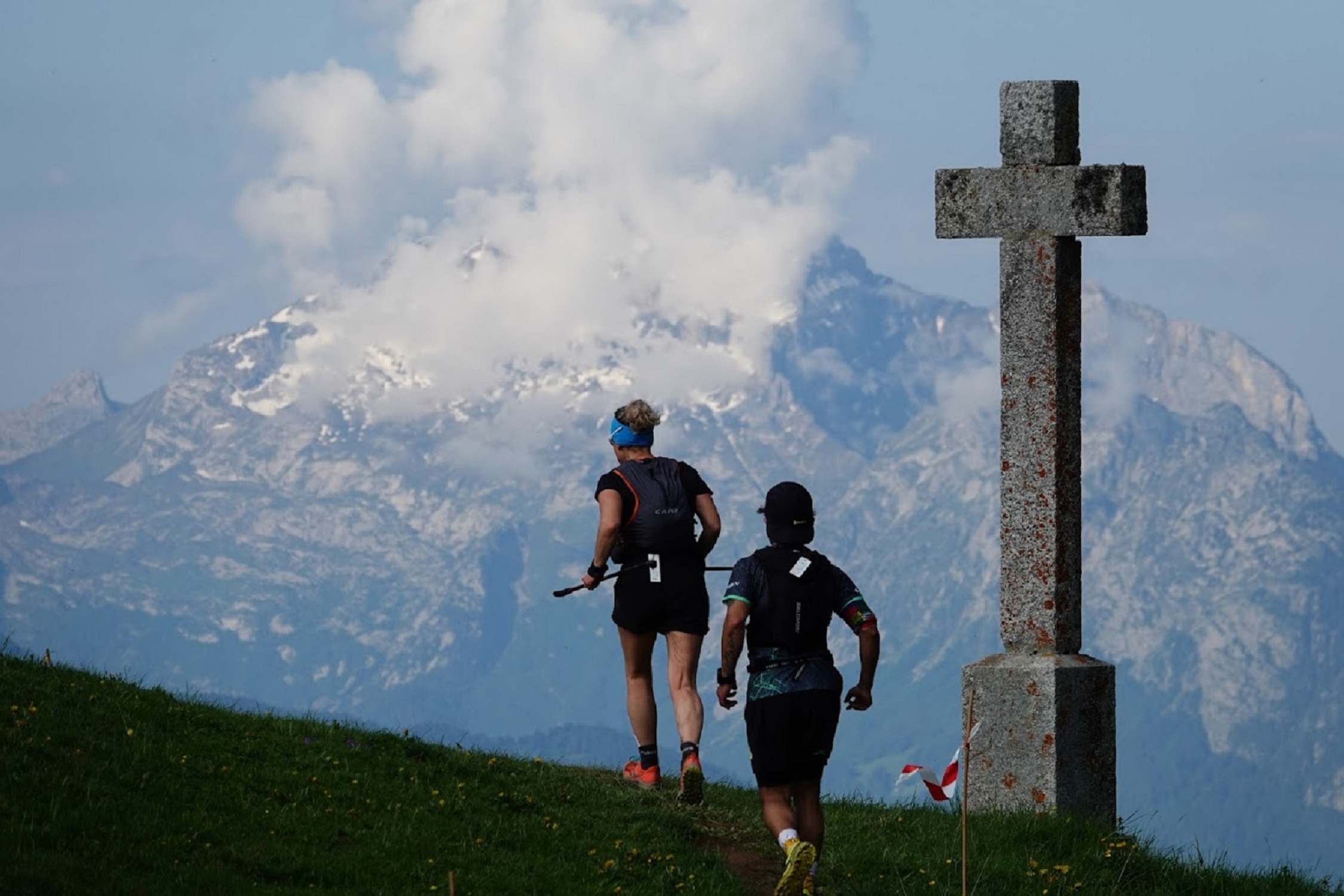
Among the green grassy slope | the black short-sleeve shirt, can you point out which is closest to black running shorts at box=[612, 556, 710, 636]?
the black short-sleeve shirt

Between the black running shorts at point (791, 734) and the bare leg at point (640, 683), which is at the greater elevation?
the bare leg at point (640, 683)

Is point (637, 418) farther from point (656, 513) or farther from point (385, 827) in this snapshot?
point (385, 827)

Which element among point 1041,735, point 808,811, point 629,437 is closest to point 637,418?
point 629,437

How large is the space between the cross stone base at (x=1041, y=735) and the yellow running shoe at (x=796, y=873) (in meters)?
4.25

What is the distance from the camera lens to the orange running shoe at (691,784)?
13.3 meters

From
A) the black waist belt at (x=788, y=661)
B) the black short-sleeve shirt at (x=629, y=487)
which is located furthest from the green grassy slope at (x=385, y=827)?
the black short-sleeve shirt at (x=629, y=487)

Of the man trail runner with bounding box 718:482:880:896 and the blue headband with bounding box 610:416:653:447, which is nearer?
the man trail runner with bounding box 718:482:880:896

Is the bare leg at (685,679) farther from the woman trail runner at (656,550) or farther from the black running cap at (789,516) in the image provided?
the black running cap at (789,516)

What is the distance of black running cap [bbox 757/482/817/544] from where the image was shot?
36.4 feet

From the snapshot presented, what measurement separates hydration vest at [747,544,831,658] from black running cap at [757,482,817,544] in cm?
7

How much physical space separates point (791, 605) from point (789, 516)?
47 centimetres

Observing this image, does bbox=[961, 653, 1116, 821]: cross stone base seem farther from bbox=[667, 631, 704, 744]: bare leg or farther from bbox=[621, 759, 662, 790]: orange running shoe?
bbox=[621, 759, 662, 790]: orange running shoe

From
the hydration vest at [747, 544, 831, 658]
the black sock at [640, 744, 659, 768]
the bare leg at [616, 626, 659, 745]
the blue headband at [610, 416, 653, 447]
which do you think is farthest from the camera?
the black sock at [640, 744, 659, 768]

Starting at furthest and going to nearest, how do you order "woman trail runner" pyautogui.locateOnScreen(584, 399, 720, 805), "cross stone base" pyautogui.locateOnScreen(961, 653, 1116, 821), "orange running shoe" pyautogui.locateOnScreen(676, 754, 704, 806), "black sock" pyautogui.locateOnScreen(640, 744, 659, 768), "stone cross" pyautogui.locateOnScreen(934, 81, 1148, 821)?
1. "stone cross" pyautogui.locateOnScreen(934, 81, 1148, 821)
2. "cross stone base" pyautogui.locateOnScreen(961, 653, 1116, 821)
3. "black sock" pyautogui.locateOnScreen(640, 744, 659, 768)
4. "woman trail runner" pyautogui.locateOnScreen(584, 399, 720, 805)
5. "orange running shoe" pyautogui.locateOnScreen(676, 754, 704, 806)
